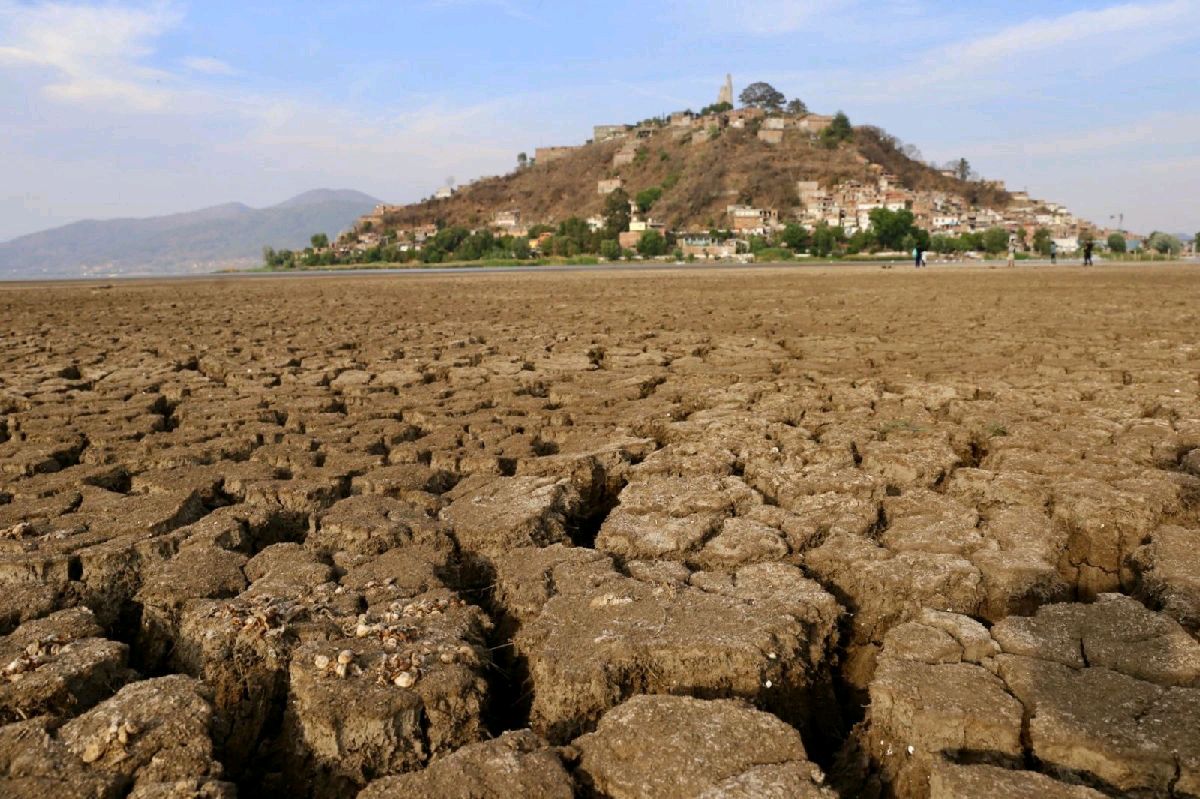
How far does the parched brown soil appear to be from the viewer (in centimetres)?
185

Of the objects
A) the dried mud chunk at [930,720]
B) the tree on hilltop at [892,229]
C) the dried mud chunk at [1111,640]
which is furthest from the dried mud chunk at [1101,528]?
the tree on hilltop at [892,229]

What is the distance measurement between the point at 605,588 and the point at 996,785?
4.17 feet

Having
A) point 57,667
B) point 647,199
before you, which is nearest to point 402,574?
point 57,667

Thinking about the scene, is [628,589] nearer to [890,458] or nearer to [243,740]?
[243,740]

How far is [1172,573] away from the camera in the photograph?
276 cm

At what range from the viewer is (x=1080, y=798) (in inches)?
64.0

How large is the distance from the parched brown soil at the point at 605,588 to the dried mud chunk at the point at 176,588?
1 centimetres

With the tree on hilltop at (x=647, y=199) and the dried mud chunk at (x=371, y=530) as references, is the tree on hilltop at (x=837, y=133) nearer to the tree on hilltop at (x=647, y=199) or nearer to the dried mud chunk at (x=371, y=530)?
the tree on hilltop at (x=647, y=199)

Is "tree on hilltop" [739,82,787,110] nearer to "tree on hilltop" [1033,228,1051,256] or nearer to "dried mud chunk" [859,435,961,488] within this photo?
"tree on hilltop" [1033,228,1051,256]

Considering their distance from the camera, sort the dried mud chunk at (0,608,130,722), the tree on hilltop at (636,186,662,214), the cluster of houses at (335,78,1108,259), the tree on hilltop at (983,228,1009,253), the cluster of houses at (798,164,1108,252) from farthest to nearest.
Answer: the tree on hilltop at (636,186,662,214) → the cluster of houses at (798,164,1108,252) → the cluster of houses at (335,78,1108,259) → the tree on hilltop at (983,228,1009,253) → the dried mud chunk at (0,608,130,722)

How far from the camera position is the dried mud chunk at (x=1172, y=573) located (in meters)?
2.56

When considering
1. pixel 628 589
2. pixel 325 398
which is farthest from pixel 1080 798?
pixel 325 398

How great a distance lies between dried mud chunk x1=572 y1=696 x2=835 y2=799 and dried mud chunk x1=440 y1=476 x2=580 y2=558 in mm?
1259

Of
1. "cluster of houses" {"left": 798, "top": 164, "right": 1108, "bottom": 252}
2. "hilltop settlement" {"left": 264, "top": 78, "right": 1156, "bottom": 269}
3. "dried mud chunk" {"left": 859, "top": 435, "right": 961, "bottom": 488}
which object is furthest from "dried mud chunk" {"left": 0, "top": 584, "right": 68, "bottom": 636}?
"cluster of houses" {"left": 798, "top": 164, "right": 1108, "bottom": 252}
